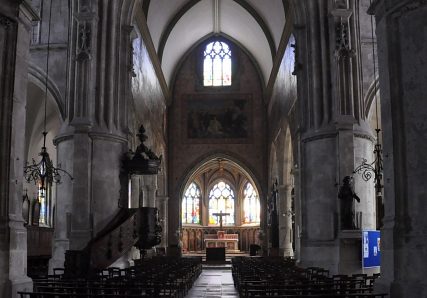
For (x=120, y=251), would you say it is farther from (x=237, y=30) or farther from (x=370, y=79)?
(x=237, y=30)

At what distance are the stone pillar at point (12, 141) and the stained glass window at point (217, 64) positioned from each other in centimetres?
3318

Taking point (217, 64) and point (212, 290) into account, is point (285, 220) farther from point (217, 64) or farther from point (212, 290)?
point (212, 290)

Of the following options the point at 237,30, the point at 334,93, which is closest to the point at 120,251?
the point at 334,93

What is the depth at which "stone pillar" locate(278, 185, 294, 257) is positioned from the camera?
110ft

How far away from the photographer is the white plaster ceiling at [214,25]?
33625mm

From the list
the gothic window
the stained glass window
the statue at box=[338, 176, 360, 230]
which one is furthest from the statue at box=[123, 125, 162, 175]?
the stained glass window

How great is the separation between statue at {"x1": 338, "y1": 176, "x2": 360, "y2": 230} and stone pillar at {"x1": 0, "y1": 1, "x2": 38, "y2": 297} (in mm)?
11402

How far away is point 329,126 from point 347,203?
9.54 feet

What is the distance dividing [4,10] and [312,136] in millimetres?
12950

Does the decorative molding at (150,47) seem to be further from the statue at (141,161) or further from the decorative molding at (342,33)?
the decorative molding at (342,33)

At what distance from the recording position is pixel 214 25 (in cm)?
4225

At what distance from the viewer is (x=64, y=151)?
2091cm

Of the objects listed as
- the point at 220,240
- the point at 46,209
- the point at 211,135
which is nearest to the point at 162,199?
the point at 211,135

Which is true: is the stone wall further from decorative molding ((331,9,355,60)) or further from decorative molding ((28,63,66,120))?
decorative molding ((331,9,355,60))
